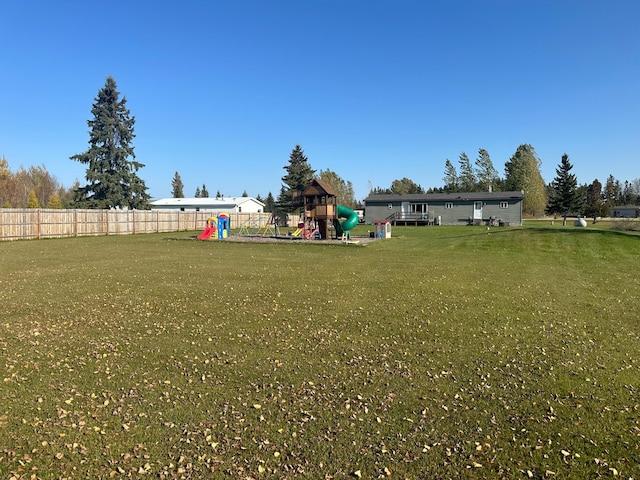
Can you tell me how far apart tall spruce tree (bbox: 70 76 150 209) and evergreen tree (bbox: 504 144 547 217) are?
63748 millimetres

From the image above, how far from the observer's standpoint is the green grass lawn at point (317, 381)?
3309 millimetres

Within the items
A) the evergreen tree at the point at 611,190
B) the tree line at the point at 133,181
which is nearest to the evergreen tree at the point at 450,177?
the tree line at the point at 133,181

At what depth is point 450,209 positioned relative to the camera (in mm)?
49562

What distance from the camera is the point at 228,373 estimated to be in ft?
16.2

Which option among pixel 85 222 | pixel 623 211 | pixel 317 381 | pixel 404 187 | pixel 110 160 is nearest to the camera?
pixel 317 381

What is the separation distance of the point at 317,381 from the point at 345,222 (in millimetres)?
24454

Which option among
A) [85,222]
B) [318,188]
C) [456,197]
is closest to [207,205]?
[85,222]

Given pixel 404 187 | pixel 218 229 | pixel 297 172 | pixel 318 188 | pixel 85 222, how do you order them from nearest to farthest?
pixel 318 188 → pixel 218 229 → pixel 85 222 → pixel 297 172 → pixel 404 187

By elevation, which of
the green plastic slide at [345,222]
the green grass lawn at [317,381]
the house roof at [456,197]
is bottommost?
the green grass lawn at [317,381]

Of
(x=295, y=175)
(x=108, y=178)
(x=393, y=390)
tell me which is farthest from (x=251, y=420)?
(x=295, y=175)

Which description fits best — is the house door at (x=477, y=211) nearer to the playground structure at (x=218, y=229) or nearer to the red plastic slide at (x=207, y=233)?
the playground structure at (x=218, y=229)

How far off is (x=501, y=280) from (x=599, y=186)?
113028 millimetres

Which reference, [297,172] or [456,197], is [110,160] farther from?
[456,197]

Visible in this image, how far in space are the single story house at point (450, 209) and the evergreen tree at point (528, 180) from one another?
93.7 ft
